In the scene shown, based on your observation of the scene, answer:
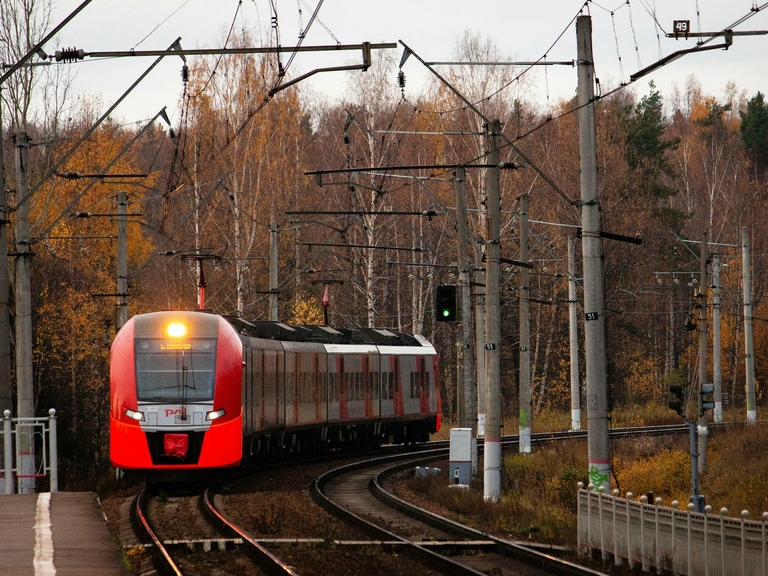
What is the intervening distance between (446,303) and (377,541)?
29.9 ft

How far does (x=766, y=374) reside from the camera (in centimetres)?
6481

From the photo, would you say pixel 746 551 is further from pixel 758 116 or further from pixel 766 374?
pixel 758 116

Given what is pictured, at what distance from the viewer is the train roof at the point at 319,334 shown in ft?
86.1

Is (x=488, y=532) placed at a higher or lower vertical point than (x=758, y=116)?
lower

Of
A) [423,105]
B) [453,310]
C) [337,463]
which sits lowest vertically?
[337,463]

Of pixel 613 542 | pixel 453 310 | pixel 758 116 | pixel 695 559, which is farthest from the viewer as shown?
pixel 758 116

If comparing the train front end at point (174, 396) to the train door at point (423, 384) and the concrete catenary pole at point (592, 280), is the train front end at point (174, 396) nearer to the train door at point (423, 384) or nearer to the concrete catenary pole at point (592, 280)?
the concrete catenary pole at point (592, 280)

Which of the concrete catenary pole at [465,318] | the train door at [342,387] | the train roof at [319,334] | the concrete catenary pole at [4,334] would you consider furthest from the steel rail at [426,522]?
the concrete catenary pole at [4,334]

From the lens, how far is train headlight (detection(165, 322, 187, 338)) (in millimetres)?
22844

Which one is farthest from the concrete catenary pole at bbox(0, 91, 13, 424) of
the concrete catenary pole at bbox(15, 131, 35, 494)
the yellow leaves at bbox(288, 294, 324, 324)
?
the yellow leaves at bbox(288, 294, 324, 324)

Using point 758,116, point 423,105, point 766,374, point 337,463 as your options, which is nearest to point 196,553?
point 337,463

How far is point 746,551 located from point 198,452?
39.6ft

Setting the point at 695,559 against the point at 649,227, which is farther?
the point at 649,227

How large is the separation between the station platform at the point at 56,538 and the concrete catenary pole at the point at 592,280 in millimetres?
6588
